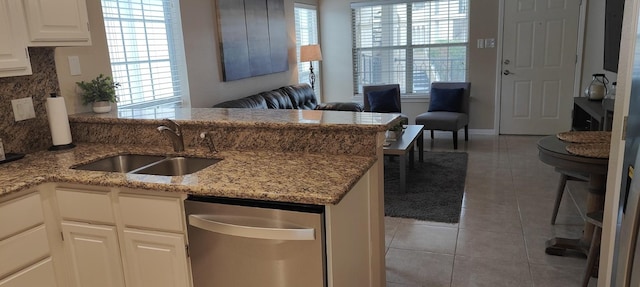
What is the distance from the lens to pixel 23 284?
1.97m

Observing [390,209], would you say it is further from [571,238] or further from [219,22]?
[219,22]

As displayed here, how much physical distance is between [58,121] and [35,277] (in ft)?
2.87

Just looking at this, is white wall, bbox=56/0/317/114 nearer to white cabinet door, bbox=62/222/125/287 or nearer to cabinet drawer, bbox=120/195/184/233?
white cabinet door, bbox=62/222/125/287

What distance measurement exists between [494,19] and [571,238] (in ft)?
12.6

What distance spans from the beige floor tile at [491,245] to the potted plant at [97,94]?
7.87 ft

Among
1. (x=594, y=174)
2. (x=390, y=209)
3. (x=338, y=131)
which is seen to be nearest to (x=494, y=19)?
(x=390, y=209)

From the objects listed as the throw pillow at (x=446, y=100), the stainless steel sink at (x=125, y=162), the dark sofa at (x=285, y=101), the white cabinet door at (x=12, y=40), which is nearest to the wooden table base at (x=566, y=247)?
the stainless steel sink at (x=125, y=162)

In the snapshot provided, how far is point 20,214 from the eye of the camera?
6.33ft

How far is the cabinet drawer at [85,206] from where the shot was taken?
196 cm

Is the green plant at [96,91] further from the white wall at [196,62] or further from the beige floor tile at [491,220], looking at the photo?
the beige floor tile at [491,220]

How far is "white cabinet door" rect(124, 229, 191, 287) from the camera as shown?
1.87 meters

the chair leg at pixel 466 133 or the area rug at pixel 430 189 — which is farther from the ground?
the chair leg at pixel 466 133

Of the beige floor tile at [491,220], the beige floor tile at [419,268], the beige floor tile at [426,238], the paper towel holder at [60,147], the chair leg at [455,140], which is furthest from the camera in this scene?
the chair leg at [455,140]

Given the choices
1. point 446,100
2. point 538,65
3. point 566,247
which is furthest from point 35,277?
point 538,65
